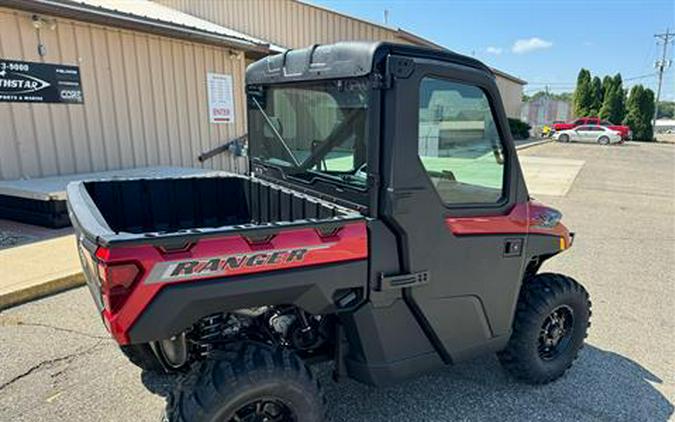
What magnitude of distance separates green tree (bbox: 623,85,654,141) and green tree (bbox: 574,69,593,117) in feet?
10.5

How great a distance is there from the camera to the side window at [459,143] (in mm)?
2404

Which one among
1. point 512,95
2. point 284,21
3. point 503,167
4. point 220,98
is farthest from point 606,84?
point 503,167

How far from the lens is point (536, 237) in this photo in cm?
291

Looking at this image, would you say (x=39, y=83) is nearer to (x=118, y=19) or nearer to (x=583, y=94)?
(x=118, y=19)

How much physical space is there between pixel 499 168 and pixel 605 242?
17.9 feet

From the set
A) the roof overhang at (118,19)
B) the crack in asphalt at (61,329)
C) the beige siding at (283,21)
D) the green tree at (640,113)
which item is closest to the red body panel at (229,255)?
the crack in asphalt at (61,329)

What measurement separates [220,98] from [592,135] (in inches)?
1227

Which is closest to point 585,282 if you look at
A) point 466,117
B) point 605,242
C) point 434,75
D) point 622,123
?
point 605,242

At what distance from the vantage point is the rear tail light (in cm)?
179

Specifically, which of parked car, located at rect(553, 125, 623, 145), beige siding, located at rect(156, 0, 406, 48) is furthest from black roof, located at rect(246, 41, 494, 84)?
parked car, located at rect(553, 125, 623, 145)

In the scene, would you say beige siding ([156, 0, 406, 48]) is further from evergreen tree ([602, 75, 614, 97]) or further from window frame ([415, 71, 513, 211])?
evergreen tree ([602, 75, 614, 97])

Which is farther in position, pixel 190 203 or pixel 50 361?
pixel 190 203

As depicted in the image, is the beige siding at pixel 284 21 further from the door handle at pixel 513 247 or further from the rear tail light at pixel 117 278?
the rear tail light at pixel 117 278

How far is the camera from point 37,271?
4.84 metres
